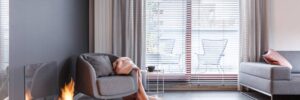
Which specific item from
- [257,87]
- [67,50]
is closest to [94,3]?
[67,50]

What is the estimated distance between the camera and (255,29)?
5.37 metres

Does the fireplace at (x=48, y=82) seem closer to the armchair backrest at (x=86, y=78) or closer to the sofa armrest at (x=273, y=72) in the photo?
the armchair backrest at (x=86, y=78)

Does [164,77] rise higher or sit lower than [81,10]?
lower

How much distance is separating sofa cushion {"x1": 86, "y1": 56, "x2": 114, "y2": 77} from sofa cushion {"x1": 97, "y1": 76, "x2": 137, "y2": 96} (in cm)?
24

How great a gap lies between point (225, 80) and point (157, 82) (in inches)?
48.7

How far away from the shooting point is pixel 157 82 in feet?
18.2

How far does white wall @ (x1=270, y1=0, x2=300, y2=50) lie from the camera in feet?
17.9

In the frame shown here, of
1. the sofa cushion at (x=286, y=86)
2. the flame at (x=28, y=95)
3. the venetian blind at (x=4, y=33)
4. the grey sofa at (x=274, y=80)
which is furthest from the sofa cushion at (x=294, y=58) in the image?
the venetian blind at (x=4, y=33)

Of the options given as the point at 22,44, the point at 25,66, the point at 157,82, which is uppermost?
the point at 22,44

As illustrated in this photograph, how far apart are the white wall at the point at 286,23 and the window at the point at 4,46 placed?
444 cm

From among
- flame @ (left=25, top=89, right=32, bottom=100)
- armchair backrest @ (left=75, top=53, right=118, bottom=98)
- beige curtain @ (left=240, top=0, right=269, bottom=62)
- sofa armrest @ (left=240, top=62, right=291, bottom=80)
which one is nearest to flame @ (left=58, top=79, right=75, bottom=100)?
armchair backrest @ (left=75, top=53, right=118, bottom=98)

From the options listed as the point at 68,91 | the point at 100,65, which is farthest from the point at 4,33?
the point at 100,65

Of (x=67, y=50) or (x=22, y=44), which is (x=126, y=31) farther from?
(x=22, y=44)

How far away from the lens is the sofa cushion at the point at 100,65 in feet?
14.0
